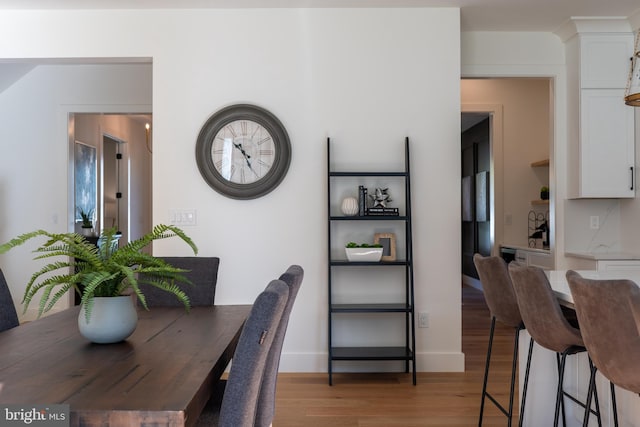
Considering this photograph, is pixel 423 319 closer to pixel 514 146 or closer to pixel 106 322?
pixel 106 322

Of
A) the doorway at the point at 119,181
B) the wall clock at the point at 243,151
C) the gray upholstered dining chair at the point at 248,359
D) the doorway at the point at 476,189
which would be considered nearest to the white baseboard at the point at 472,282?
the doorway at the point at 476,189

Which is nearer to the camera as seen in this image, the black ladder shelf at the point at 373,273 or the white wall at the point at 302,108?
the black ladder shelf at the point at 373,273

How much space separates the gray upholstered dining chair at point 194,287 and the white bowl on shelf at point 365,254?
118 centimetres

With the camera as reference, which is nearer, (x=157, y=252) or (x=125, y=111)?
(x=157, y=252)

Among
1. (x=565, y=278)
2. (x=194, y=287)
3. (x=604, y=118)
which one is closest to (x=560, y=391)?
(x=565, y=278)

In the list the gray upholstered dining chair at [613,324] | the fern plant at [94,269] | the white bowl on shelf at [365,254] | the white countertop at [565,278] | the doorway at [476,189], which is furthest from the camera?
the doorway at [476,189]

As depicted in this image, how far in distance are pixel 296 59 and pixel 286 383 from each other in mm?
2296

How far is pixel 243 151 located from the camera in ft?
12.6

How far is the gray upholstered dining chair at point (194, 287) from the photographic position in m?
2.73

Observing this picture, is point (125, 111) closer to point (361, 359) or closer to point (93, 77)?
point (93, 77)

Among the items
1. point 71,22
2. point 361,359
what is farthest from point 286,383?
point 71,22

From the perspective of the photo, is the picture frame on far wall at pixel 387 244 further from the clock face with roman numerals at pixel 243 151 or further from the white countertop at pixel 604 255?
the white countertop at pixel 604 255

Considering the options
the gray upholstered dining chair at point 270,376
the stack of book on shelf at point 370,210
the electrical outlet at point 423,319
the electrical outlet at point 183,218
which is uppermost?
the stack of book on shelf at point 370,210

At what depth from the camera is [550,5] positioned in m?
3.80
